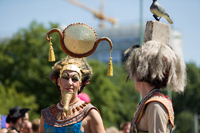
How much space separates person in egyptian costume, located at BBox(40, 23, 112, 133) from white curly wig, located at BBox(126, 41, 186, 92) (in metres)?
0.94

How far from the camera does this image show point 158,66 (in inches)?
121

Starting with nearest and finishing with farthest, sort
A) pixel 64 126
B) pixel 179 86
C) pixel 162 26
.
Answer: pixel 179 86 < pixel 162 26 < pixel 64 126

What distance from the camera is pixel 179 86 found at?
3232 millimetres

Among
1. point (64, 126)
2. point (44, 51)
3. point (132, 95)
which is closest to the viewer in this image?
point (64, 126)

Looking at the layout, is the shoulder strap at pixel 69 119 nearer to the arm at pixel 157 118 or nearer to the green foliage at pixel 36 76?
the arm at pixel 157 118

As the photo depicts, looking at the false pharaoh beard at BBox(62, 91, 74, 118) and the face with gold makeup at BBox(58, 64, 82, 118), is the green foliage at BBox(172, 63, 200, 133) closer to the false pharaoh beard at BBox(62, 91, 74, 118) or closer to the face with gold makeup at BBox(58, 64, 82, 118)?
the face with gold makeup at BBox(58, 64, 82, 118)

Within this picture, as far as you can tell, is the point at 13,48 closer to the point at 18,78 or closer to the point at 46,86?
the point at 18,78

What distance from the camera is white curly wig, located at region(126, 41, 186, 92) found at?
3.09m

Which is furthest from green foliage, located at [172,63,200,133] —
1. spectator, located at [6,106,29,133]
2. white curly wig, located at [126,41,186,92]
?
white curly wig, located at [126,41,186,92]

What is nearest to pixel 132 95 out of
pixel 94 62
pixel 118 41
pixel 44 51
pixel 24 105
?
pixel 94 62

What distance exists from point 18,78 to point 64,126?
22.4 meters

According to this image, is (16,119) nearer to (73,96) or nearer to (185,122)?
(73,96)

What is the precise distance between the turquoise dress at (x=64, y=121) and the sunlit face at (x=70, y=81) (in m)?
0.22

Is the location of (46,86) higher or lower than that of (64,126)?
lower
